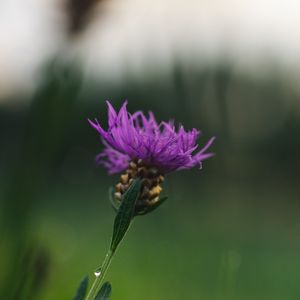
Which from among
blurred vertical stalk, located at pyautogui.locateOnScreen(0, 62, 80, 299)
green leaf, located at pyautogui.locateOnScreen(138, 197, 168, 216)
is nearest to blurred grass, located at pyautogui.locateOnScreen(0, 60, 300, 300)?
blurred vertical stalk, located at pyautogui.locateOnScreen(0, 62, 80, 299)

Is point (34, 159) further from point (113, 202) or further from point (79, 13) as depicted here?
point (113, 202)

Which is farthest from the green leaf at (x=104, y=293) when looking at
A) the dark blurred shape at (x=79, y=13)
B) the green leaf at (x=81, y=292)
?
the dark blurred shape at (x=79, y=13)

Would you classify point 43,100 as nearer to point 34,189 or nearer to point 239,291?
point 34,189

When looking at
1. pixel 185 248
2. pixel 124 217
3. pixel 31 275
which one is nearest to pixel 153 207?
pixel 124 217

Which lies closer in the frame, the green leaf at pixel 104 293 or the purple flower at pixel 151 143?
the green leaf at pixel 104 293

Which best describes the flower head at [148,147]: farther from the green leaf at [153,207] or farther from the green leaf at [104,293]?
the green leaf at [104,293]

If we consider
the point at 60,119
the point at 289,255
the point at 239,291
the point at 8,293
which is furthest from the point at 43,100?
the point at 289,255
